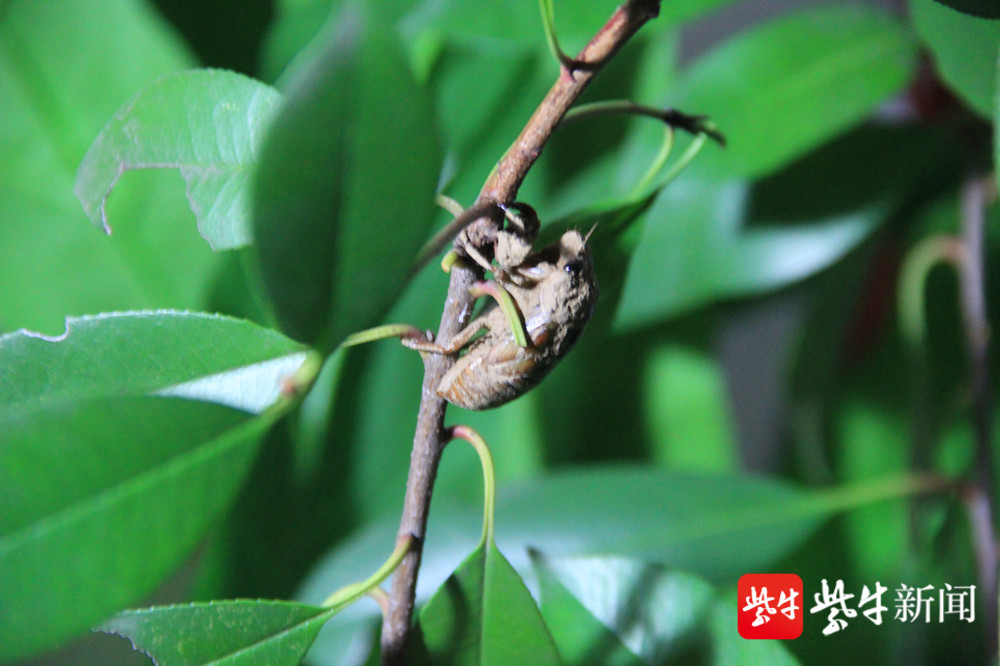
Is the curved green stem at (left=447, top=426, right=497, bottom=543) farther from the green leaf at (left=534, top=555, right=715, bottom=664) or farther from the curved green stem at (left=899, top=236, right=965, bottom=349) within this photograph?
the curved green stem at (left=899, top=236, right=965, bottom=349)

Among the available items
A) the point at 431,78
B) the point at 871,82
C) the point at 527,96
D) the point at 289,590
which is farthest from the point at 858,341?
the point at 289,590

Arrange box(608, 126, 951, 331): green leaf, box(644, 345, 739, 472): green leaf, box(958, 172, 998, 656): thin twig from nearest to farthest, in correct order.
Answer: box(958, 172, 998, 656): thin twig
box(608, 126, 951, 331): green leaf
box(644, 345, 739, 472): green leaf

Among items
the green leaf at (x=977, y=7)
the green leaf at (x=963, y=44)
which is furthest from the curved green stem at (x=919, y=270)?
the green leaf at (x=977, y=7)

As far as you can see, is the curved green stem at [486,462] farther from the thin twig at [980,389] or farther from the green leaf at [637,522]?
the thin twig at [980,389]

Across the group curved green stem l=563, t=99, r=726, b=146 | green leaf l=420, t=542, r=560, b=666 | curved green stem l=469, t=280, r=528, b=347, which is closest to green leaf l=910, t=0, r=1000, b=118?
curved green stem l=563, t=99, r=726, b=146

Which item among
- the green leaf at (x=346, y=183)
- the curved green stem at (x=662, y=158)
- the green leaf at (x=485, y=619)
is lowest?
the green leaf at (x=485, y=619)

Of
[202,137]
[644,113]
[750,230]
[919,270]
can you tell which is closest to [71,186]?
[202,137]
